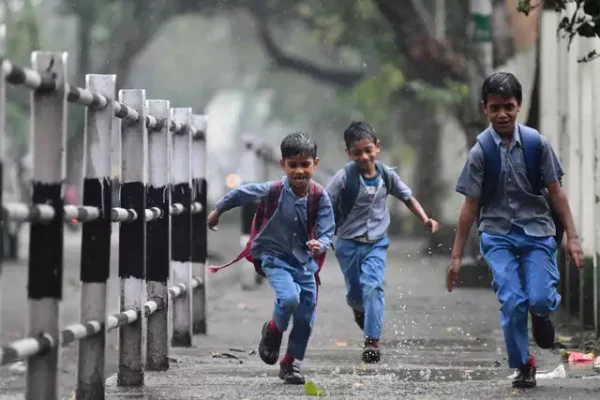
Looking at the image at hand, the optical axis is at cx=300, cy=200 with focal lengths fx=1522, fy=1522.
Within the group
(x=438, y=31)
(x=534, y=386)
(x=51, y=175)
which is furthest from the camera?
(x=438, y=31)

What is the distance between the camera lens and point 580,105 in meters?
11.9

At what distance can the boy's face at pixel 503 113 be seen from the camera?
25.1 feet

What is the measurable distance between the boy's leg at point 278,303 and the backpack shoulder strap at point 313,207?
0.24m

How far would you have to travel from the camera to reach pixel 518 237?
7707 millimetres

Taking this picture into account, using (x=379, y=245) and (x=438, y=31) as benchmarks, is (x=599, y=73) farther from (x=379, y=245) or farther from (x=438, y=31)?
(x=438, y=31)

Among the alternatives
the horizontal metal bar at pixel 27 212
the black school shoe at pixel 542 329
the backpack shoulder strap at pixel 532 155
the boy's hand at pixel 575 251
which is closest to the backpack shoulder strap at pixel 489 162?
the backpack shoulder strap at pixel 532 155

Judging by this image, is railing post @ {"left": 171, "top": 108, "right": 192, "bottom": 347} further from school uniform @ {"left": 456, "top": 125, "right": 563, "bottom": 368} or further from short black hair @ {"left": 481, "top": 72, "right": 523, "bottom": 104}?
short black hair @ {"left": 481, "top": 72, "right": 523, "bottom": 104}

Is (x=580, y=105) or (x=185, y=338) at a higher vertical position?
(x=580, y=105)

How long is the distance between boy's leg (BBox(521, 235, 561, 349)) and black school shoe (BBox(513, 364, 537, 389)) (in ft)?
0.71

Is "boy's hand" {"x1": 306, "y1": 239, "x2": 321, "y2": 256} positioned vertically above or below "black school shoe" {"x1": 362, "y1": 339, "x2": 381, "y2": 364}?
above

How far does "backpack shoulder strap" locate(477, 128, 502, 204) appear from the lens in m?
7.71

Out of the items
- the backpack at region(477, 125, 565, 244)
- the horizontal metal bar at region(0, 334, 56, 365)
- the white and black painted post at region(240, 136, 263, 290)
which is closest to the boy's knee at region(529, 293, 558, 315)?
the backpack at region(477, 125, 565, 244)

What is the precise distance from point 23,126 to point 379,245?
38927mm

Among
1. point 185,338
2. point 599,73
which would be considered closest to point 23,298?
point 185,338
